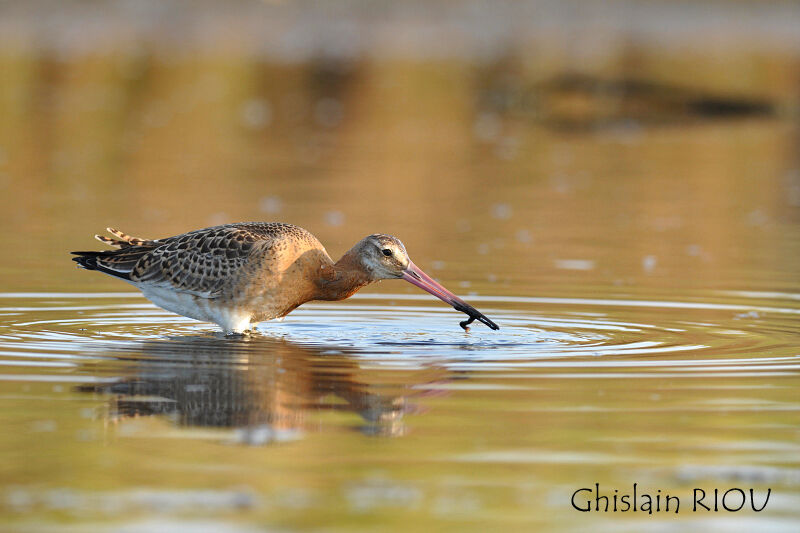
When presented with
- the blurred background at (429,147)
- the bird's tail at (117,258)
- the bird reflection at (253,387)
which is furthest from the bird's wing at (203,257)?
the blurred background at (429,147)

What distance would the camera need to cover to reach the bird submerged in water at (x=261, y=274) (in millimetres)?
11422

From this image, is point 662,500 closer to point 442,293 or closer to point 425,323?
point 442,293

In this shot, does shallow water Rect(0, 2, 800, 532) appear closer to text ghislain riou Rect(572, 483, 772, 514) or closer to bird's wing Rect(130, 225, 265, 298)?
text ghislain riou Rect(572, 483, 772, 514)

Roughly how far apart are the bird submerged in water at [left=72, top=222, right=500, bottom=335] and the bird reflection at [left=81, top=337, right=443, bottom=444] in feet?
1.41

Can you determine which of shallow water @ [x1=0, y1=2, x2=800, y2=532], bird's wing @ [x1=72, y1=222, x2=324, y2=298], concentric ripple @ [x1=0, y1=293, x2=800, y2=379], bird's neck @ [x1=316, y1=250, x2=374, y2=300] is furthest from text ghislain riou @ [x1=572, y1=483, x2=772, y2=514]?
bird's wing @ [x1=72, y1=222, x2=324, y2=298]

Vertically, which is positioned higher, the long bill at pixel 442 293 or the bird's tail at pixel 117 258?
the bird's tail at pixel 117 258

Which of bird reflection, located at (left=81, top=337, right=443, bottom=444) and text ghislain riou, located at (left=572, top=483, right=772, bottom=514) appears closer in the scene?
text ghislain riou, located at (left=572, top=483, right=772, bottom=514)

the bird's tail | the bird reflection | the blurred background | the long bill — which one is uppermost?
the blurred background

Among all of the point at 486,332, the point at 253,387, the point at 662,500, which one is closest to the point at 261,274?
the point at 486,332

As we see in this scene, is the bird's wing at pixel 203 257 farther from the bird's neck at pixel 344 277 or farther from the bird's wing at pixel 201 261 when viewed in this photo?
the bird's neck at pixel 344 277

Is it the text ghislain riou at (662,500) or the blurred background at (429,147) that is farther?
the blurred background at (429,147)

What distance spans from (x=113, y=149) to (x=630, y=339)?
1659cm

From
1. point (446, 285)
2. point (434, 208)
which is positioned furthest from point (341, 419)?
point (434, 208)

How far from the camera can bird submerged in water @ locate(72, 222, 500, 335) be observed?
1142cm
